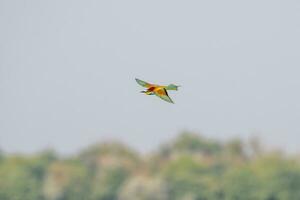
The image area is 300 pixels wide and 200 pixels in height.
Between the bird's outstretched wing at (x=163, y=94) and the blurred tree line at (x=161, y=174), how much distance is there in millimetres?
53735

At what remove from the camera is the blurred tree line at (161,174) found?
59062 mm

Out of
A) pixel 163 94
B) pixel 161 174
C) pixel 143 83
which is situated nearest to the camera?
pixel 163 94

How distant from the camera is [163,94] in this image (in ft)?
12.9

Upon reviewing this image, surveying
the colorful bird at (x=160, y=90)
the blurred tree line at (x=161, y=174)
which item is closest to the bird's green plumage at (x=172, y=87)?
the colorful bird at (x=160, y=90)

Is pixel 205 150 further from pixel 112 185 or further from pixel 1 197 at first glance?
pixel 1 197

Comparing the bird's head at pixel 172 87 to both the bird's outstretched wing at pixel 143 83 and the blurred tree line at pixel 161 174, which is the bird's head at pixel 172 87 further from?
the blurred tree line at pixel 161 174

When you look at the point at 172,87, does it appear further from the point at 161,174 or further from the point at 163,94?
the point at 161,174

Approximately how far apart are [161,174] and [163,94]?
57829mm

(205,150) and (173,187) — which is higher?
(205,150)

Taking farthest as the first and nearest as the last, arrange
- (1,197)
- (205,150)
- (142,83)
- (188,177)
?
1. (205,150)
2. (188,177)
3. (1,197)
4. (142,83)

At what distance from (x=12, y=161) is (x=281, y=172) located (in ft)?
49.8

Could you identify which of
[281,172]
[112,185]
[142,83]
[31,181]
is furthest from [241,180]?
[142,83]

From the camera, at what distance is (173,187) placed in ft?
199

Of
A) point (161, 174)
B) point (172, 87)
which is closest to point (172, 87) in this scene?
point (172, 87)
